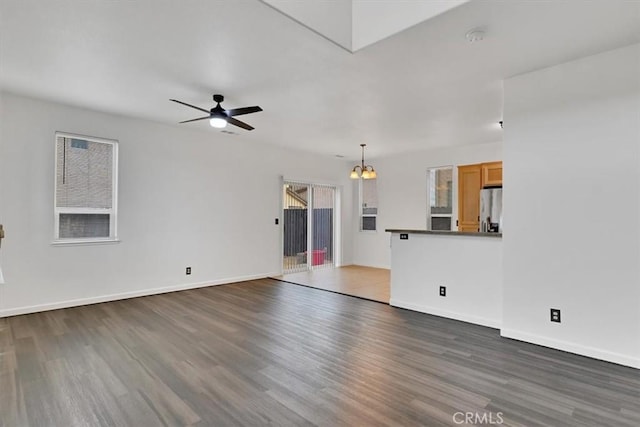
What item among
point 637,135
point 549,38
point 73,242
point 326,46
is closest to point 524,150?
point 637,135

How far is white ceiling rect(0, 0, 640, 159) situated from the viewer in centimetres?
224

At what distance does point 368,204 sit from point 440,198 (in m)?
1.87

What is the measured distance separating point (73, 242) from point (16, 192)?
0.83m

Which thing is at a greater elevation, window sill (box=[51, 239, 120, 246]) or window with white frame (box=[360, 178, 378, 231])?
window with white frame (box=[360, 178, 378, 231])

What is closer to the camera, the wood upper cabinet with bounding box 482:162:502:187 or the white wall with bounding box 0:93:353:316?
the white wall with bounding box 0:93:353:316

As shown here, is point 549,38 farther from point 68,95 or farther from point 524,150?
point 68,95

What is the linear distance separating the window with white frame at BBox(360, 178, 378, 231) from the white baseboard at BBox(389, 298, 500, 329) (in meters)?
3.78

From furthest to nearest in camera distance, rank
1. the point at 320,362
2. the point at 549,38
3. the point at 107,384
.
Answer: the point at 320,362 → the point at 549,38 → the point at 107,384

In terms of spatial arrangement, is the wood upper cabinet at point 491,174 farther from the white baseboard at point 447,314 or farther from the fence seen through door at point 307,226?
the fence seen through door at point 307,226

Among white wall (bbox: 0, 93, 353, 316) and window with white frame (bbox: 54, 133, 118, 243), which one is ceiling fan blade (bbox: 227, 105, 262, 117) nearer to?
white wall (bbox: 0, 93, 353, 316)

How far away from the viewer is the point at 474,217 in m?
6.25

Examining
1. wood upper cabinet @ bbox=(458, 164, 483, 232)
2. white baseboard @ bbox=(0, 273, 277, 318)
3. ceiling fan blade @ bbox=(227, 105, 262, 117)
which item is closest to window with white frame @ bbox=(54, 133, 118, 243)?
white baseboard @ bbox=(0, 273, 277, 318)

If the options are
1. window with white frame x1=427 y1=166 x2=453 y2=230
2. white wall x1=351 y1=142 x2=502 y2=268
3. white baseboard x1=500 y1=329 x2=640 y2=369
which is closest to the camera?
white baseboard x1=500 y1=329 x2=640 y2=369

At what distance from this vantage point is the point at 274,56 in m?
2.84
